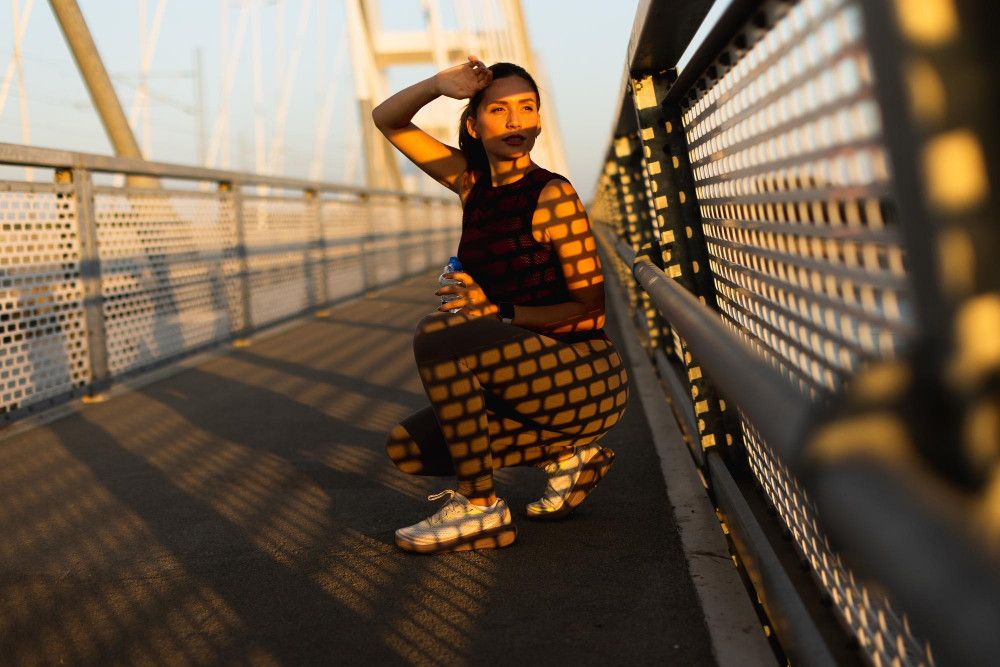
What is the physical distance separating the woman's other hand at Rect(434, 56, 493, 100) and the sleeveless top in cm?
31

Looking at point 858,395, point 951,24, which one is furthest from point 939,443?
point 951,24

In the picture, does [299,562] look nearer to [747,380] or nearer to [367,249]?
[747,380]

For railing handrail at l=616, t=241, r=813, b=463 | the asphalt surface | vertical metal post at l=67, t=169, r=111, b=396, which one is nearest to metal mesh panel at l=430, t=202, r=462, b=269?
vertical metal post at l=67, t=169, r=111, b=396

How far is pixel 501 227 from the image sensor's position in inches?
111

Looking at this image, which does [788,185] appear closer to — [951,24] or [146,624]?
[951,24]

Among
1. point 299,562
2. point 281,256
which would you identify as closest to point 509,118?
point 299,562

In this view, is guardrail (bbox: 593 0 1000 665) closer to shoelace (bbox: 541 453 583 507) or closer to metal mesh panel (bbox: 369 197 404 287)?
shoelace (bbox: 541 453 583 507)

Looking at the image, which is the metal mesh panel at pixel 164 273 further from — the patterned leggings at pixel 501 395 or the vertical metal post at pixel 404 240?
the vertical metal post at pixel 404 240

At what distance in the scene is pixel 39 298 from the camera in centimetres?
513

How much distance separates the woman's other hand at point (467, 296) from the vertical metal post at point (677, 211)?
0.60m

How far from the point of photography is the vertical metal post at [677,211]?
2.76 meters

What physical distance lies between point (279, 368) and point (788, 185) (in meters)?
5.70

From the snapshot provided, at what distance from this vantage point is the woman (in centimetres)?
260

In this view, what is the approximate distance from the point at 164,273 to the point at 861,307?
6381mm
